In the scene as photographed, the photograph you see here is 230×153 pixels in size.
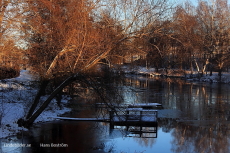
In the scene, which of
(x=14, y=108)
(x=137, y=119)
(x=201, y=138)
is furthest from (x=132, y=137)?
(x=14, y=108)

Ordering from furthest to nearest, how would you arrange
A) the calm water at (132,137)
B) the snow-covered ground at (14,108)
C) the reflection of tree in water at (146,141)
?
the snow-covered ground at (14,108)
the reflection of tree in water at (146,141)
the calm water at (132,137)

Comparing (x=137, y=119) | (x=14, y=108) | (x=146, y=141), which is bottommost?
(x=146, y=141)

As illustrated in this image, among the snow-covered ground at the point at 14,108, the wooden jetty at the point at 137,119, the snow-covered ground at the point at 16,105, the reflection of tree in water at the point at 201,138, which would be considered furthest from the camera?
the wooden jetty at the point at 137,119

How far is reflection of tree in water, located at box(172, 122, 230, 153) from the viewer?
34.2 feet

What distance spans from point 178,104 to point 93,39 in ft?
42.2

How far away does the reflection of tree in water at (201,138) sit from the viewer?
10419mm

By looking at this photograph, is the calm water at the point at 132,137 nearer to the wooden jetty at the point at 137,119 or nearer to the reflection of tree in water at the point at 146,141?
the reflection of tree in water at the point at 146,141

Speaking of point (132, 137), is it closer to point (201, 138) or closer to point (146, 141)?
point (146, 141)

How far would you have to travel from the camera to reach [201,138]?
39.0ft

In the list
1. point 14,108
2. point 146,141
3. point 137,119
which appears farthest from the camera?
point 14,108

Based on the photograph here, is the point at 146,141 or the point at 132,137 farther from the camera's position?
the point at 132,137

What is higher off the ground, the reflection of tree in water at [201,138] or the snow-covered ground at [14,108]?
the snow-covered ground at [14,108]

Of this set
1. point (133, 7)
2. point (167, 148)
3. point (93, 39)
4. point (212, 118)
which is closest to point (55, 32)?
point (93, 39)

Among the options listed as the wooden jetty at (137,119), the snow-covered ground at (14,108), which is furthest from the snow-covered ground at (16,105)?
the wooden jetty at (137,119)
